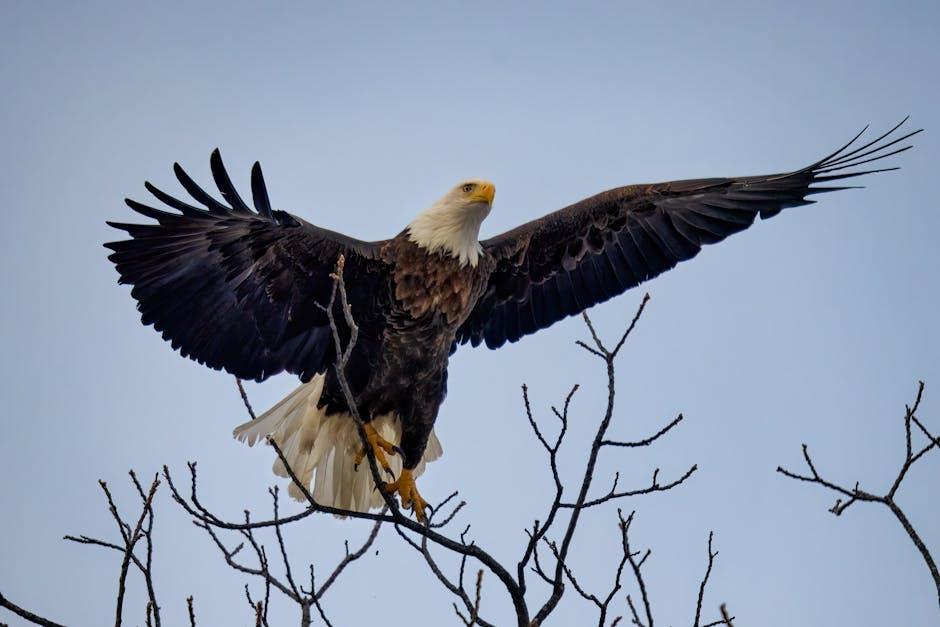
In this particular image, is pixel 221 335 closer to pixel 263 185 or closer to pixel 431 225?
pixel 263 185

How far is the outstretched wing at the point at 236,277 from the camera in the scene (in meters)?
5.12

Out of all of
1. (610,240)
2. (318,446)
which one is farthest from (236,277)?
(610,240)

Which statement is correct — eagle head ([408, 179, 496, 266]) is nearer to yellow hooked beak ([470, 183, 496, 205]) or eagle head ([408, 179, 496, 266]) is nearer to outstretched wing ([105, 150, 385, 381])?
yellow hooked beak ([470, 183, 496, 205])

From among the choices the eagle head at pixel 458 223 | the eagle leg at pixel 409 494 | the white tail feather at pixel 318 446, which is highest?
the eagle head at pixel 458 223

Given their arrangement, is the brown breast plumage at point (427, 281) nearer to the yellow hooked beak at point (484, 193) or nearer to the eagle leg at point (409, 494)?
the yellow hooked beak at point (484, 193)

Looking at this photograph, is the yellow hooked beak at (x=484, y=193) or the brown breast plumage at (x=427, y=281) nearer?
the brown breast plumage at (x=427, y=281)

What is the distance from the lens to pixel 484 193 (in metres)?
5.57

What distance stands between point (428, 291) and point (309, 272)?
2.03ft

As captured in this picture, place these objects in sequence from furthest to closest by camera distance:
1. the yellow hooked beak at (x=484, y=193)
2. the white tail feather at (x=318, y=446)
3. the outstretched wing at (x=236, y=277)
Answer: the white tail feather at (x=318, y=446)
the yellow hooked beak at (x=484, y=193)
the outstretched wing at (x=236, y=277)

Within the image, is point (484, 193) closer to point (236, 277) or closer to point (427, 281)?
point (427, 281)

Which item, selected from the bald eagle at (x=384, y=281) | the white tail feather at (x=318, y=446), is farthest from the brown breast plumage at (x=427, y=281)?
the white tail feather at (x=318, y=446)

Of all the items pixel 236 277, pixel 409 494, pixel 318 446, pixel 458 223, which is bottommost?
pixel 409 494

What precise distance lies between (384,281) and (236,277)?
752 mm

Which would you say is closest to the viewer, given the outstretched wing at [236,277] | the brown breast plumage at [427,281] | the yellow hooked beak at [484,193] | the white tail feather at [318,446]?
the outstretched wing at [236,277]
